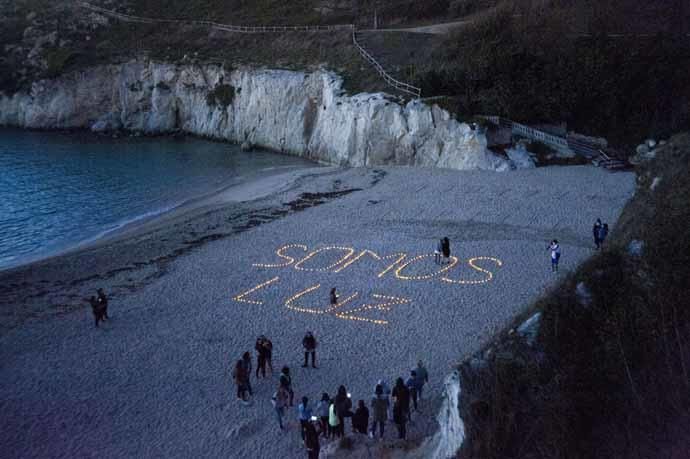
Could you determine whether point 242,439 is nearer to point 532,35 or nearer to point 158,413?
point 158,413

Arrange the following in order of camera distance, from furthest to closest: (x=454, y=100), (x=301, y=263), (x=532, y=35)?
1. (x=532, y=35)
2. (x=454, y=100)
3. (x=301, y=263)

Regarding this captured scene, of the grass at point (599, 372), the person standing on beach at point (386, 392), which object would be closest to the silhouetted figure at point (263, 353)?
the person standing on beach at point (386, 392)

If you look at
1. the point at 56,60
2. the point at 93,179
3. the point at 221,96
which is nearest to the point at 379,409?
the point at 93,179

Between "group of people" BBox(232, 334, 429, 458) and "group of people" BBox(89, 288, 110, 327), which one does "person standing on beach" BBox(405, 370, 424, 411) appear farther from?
"group of people" BBox(89, 288, 110, 327)

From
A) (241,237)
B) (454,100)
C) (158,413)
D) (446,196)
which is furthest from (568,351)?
(454,100)

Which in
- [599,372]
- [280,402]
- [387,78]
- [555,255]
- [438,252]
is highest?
[387,78]

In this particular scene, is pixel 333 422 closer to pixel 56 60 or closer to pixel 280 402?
pixel 280 402
